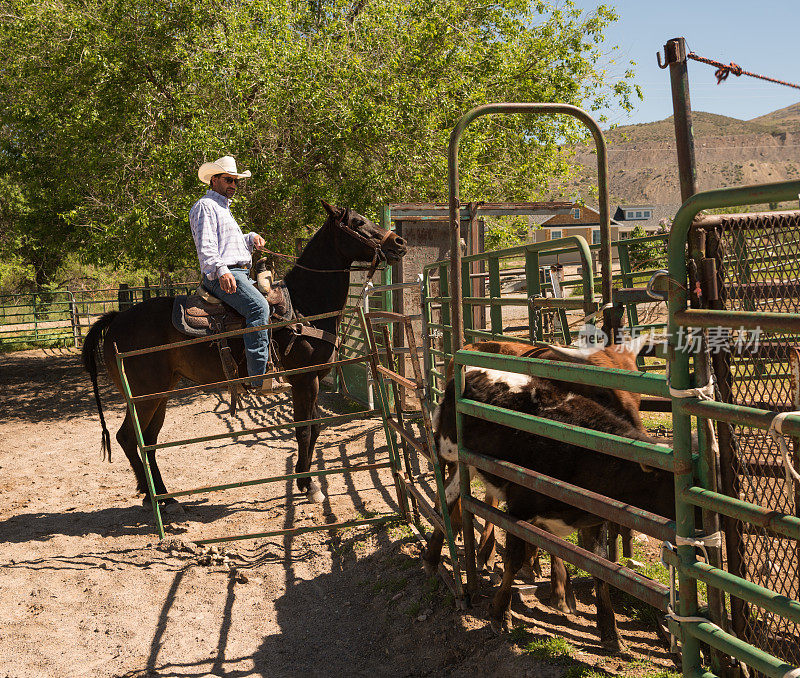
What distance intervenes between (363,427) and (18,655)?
530cm

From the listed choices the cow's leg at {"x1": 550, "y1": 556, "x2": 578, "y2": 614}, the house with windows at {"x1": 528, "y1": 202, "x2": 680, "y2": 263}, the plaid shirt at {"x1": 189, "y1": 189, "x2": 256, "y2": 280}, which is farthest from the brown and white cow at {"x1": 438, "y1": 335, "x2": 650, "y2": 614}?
the house with windows at {"x1": 528, "y1": 202, "x2": 680, "y2": 263}

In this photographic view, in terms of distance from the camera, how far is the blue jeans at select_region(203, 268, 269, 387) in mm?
6121

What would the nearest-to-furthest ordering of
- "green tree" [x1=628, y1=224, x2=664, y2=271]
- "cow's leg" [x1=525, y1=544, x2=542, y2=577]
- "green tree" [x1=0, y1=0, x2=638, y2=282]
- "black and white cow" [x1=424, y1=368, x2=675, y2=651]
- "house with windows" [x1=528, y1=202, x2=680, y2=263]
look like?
"black and white cow" [x1=424, y1=368, x2=675, y2=651] < "cow's leg" [x1=525, y1=544, x2=542, y2=577] < "green tree" [x1=0, y1=0, x2=638, y2=282] < "green tree" [x1=628, y1=224, x2=664, y2=271] < "house with windows" [x1=528, y1=202, x2=680, y2=263]

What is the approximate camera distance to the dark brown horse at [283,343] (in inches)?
258

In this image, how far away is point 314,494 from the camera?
6.40 metres

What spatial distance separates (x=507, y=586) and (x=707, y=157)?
6824 inches

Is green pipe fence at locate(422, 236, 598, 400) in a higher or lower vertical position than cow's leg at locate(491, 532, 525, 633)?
higher

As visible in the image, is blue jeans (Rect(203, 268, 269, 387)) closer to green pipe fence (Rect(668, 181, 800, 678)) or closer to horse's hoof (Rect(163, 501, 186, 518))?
horse's hoof (Rect(163, 501, 186, 518))

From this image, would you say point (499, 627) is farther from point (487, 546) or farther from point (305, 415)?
point (305, 415)

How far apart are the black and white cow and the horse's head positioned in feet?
9.73

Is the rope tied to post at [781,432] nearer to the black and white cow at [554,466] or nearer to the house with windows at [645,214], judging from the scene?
the black and white cow at [554,466]

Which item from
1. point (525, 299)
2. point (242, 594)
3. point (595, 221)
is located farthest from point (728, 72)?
point (595, 221)

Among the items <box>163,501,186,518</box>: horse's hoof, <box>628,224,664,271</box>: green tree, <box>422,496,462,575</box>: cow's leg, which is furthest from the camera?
<box>628,224,664,271</box>: green tree

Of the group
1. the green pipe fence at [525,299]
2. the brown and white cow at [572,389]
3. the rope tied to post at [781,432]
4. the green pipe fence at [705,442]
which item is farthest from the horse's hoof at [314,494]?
the rope tied to post at [781,432]
